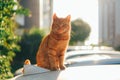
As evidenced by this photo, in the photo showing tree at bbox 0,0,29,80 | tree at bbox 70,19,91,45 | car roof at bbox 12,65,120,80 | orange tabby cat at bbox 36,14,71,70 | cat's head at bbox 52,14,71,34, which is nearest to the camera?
car roof at bbox 12,65,120,80

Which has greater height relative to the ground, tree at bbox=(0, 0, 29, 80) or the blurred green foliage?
tree at bbox=(0, 0, 29, 80)

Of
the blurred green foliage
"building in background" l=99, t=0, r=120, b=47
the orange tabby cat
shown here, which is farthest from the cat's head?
"building in background" l=99, t=0, r=120, b=47

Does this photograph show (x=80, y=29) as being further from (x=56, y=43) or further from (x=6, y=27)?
(x=56, y=43)

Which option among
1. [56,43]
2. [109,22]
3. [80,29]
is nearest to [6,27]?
[56,43]

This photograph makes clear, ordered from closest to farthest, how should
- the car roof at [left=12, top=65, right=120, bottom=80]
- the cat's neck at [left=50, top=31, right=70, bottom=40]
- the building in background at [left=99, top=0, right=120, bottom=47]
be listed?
the car roof at [left=12, top=65, right=120, bottom=80]
the cat's neck at [left=50, top=31, right=70, bottom=40]
the building in background at [left=99, top=0, right=120, bottom=47]

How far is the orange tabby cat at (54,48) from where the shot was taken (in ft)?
15.8

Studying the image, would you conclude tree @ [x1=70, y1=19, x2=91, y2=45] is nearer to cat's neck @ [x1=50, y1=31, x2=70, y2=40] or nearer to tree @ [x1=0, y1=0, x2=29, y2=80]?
tree @ [x1=0, y1=0, x2=29, y2=80]

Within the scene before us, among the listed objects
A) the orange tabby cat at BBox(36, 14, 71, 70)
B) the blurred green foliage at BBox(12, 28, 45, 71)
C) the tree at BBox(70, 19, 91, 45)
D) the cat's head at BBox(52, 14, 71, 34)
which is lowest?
the tree at BBox(70, 19, 91, 45)

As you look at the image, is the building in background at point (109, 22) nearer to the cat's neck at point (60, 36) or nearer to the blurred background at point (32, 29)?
the blurred background at point (32, 29)

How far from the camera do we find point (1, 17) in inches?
274

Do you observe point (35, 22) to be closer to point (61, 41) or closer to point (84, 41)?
point (84, 41)

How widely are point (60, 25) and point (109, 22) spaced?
204 feet

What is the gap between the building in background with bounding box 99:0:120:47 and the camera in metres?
60.6

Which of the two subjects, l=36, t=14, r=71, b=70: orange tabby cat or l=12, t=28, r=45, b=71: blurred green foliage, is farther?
l=12, t=28, r=45, b=71: blurred green foliage
